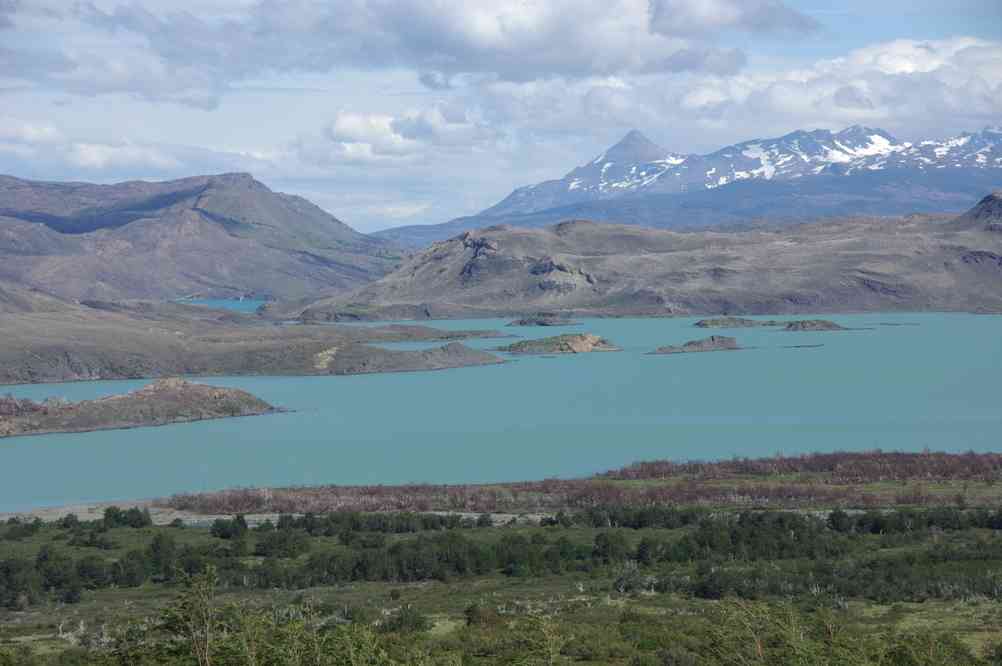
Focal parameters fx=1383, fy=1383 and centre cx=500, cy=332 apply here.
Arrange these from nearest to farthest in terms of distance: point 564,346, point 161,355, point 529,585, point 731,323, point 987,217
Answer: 1. point 529,585
2. point 161,355
3. point 564,346
4. point 731,323
5. point 987,217

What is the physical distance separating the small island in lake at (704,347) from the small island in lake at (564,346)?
19.0ft

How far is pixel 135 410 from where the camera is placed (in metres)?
80.5

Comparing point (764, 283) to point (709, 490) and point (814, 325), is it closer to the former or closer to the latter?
Result: point (814, 325)

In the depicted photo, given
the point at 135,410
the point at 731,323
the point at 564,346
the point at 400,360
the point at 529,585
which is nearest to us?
the point at 529,585

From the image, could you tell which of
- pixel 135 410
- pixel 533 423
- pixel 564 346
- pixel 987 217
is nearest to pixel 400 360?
pixel 564 346

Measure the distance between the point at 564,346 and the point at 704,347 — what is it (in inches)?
508

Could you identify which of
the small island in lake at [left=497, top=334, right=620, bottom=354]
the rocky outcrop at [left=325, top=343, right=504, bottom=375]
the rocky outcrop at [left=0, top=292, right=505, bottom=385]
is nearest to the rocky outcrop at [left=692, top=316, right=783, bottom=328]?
the small island in lake at [left=497, top=334, right=620, bottom=354]

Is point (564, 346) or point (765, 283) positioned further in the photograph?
point (765, 283)

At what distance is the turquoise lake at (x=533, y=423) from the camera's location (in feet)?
193

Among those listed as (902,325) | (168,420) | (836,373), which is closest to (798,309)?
(902,325)

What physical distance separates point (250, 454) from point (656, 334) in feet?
275

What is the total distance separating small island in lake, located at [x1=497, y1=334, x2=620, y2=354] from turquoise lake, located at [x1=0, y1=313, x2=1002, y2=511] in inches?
371

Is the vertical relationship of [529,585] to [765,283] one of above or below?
below

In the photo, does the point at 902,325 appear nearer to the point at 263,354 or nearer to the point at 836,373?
the point at 836,373
